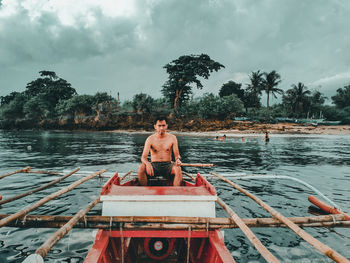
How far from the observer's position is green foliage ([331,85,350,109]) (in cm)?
5550

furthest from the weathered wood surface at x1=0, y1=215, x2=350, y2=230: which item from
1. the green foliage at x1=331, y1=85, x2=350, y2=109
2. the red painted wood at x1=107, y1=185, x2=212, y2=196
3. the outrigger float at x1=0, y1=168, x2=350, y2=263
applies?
the green foliage at x1=331, y1=85, x2=350, y2=109

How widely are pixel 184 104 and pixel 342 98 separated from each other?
42.8 meters

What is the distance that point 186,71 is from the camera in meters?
45.1

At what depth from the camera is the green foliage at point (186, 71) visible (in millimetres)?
45500

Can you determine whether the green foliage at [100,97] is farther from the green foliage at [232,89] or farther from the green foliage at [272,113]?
the green foliage at [272,113]

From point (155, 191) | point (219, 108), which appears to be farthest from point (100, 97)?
point (155, 191)

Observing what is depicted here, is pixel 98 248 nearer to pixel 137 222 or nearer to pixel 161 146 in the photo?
pixel 137 222

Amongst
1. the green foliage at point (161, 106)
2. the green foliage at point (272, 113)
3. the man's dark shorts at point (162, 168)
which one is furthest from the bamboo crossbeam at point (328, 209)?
the green foliage at point (272, 113)

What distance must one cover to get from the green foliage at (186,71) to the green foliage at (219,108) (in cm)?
465

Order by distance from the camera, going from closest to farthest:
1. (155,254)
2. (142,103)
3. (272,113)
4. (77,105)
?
(155,254)
(142,103)
(77,105)
(272,113)

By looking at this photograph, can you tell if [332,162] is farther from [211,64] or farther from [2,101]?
[2,101]

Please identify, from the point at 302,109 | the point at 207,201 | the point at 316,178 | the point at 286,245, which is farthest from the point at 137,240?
the point at 302,109

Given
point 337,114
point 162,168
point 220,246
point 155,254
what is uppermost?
point 337,114

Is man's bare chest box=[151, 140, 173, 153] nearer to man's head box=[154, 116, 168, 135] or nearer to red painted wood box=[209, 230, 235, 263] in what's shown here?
man's head box=[154, 116, 168, 135]
